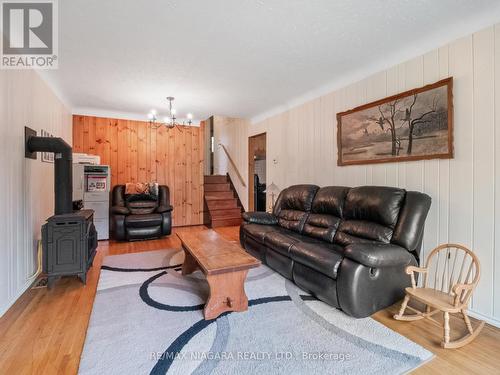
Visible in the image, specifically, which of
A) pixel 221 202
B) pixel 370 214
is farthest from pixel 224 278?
pixel 221 202

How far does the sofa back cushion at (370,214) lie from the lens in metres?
2.49

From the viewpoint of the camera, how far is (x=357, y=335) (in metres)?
1.87

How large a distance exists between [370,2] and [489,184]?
177 cm

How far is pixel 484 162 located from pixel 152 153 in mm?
5473

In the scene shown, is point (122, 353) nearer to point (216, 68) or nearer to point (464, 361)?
point (464, 361)

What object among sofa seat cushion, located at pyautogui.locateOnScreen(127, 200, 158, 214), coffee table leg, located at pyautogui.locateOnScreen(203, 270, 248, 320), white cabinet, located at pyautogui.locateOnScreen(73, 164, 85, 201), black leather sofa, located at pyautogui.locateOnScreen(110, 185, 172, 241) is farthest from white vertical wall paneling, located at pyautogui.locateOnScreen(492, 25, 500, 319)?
white cabinet, located at pyautogui.locateOnScreen(73, 164, 85, 201)

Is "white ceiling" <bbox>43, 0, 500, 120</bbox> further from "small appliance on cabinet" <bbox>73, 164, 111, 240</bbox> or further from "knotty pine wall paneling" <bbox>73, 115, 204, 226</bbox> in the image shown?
"small appliance on cabinet" <bbox>73, 164, 111, 240</bbox>

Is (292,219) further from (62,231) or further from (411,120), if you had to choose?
(62,231)

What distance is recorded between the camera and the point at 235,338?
1834 mm

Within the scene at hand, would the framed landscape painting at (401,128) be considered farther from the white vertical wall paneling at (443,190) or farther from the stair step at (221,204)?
the stair step at (221,204)

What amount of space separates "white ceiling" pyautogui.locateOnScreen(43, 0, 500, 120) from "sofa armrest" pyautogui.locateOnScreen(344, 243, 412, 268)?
1954 mm

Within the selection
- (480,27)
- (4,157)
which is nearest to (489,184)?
(480,27)

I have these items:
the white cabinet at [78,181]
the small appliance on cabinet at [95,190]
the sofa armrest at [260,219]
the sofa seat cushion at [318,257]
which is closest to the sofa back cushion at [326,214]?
the sofa seat cushion at [318,257]

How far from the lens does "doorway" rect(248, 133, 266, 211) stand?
601 cm
